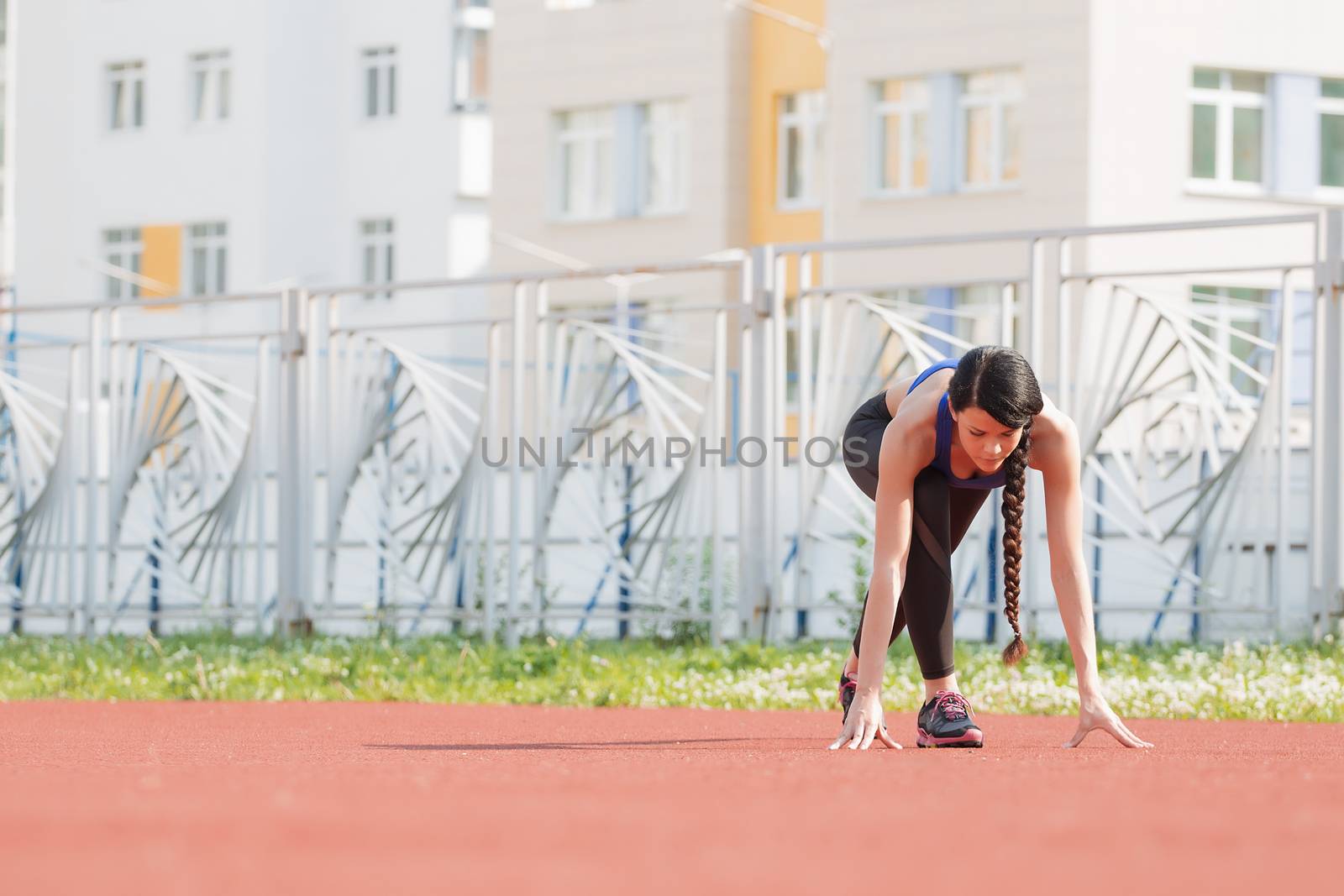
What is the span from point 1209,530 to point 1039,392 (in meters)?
6.84

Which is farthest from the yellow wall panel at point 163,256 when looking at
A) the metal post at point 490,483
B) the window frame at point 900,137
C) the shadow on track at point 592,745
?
the shadow on track at point 592,745

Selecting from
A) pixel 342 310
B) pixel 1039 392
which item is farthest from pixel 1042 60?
pixel 1039 392

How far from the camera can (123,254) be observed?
1631 inches

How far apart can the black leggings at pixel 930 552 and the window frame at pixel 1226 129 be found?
2239cm

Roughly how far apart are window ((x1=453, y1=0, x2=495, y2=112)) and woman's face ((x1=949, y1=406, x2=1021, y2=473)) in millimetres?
34628

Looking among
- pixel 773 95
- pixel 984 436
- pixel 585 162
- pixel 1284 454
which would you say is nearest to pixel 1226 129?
pixel 773 95

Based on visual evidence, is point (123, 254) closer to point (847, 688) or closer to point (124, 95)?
point (124, 95)

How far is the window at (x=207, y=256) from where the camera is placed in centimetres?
4062

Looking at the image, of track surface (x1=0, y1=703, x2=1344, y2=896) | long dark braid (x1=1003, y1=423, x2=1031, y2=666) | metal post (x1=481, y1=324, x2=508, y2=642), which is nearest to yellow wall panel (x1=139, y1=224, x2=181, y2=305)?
metal post (x1=481, y1=324, x2=508, y2=642)

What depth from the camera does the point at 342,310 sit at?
39438 mm

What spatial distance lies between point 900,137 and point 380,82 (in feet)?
45.3

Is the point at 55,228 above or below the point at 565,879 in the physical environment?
above

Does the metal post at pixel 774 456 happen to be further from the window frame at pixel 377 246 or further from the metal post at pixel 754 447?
the window frame at pixel 377 246

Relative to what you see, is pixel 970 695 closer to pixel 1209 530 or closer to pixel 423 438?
pixel 1209 530
